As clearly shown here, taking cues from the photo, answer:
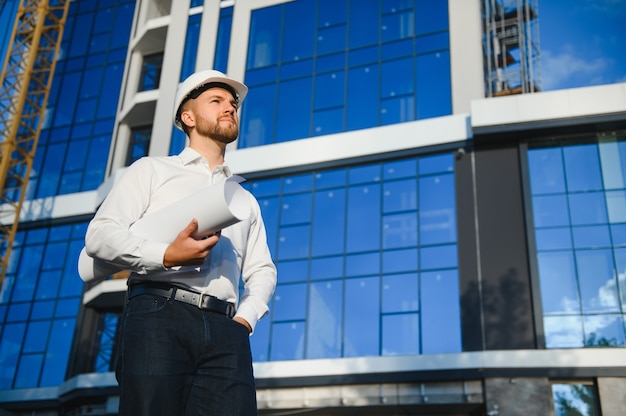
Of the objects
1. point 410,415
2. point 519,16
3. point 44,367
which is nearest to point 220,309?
point 410,415

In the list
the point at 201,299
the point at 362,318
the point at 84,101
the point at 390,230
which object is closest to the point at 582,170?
the point at 390,230

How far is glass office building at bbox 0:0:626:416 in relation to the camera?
22109mm

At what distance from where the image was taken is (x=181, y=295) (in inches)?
134

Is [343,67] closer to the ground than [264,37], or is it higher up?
closer to the ground

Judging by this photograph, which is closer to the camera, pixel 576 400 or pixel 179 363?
pixel 179 363

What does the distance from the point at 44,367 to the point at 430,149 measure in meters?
17.1

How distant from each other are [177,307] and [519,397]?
19586 millimetres

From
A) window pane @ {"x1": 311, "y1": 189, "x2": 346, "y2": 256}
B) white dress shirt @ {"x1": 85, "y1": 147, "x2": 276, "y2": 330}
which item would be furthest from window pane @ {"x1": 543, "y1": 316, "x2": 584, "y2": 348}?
white dress shirt @ {"x1": 85, "y1": 147, "x2": 276, "y2": 330}

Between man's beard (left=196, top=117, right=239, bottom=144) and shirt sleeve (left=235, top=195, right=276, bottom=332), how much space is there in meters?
0.34

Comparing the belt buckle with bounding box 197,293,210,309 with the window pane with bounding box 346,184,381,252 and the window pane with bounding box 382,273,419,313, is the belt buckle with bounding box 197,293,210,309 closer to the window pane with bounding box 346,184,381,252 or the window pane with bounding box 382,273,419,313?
the window pane with bounding box 382,273,419,313

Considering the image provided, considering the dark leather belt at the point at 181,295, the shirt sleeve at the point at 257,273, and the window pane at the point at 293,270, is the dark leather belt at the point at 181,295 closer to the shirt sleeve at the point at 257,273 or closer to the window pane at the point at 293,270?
the shirt sleeve at the point at 257,273

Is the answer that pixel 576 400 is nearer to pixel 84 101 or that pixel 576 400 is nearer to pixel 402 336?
pixel 402 336

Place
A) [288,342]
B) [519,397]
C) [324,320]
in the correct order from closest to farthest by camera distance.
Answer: [519,397], [324,320], [288,342]

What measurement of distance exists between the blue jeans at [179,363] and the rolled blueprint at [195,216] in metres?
0.26
